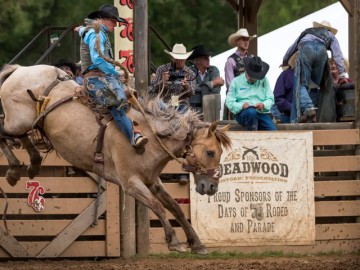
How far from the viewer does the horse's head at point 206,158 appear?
1141cm

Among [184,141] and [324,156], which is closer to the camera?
[184,141]

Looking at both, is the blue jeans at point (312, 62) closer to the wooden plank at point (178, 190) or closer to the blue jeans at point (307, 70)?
the blue jeans at point (307, 70)

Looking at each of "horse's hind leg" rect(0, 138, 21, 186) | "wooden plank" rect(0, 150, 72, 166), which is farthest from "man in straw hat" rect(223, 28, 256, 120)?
"horse's hind leg" rect(0, 138, 21, 186)

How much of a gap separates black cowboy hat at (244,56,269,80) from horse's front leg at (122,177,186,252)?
2.63 metres

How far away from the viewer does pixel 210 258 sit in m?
13.0

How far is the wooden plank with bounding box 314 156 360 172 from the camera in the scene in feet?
44.2

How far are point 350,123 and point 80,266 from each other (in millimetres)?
3743

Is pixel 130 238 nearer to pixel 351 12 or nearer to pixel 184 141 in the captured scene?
pixel 184 141

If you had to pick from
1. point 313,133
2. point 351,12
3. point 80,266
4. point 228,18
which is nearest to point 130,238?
point 80,266

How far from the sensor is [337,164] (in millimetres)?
13508

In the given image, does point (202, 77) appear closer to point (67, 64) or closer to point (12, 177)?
point (67, 64)

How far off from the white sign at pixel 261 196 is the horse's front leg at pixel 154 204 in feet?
6.13

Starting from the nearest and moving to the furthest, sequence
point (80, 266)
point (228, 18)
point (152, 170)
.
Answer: point (152, 170) < point (80, 266) < point (228, 18)

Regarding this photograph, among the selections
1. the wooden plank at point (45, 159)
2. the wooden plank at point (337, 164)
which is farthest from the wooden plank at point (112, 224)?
the wooden plank at point (337, 164)
